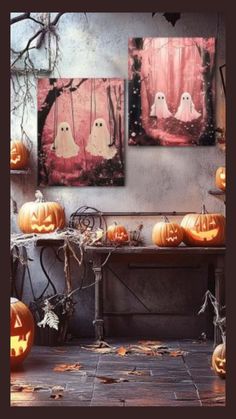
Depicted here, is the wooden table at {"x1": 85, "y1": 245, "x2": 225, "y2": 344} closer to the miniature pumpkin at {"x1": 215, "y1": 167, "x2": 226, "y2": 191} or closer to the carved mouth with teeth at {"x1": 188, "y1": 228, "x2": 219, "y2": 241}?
the carved mouth with teeth at {"x1": 188, "y1": 228, "x2": 219, "y2": 241}

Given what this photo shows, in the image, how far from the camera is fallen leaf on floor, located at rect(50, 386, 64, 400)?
14.8ft

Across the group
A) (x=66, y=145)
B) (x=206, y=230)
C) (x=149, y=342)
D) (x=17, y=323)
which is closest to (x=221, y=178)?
(x=206, y=230)

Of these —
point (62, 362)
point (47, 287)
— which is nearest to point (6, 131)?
point (62, 362)

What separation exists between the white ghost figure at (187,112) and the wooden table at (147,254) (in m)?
1.33

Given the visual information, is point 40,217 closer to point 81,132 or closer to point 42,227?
point 42,227

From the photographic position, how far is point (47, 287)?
688 centimetres

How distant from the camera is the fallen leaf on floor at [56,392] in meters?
4.52

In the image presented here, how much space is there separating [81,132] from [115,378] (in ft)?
8.82

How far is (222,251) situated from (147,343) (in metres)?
1.14

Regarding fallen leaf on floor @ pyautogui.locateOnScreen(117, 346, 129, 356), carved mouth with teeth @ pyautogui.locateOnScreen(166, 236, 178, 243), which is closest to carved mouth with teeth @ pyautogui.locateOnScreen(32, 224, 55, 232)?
carved mouth with teeth @ pyautogui.locateOnScreen(166, 236, 178, 243)

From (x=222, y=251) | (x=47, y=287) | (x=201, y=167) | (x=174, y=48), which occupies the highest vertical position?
(x=174, y=48)

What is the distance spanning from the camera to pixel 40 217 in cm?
646

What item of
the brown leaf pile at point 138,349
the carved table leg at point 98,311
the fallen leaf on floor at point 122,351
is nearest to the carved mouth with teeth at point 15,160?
the carved table leg at point 98,311

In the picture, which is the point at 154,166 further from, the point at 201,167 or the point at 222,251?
the point at 222,251
